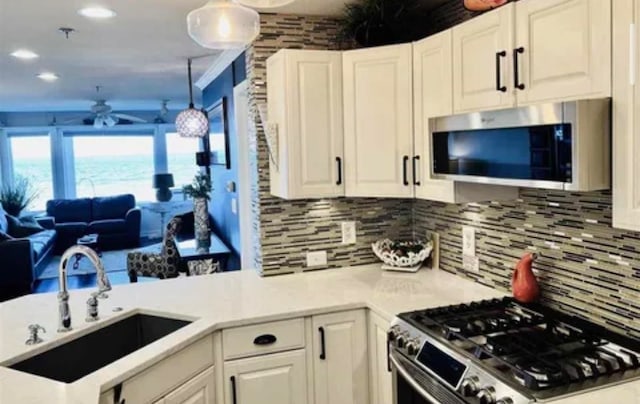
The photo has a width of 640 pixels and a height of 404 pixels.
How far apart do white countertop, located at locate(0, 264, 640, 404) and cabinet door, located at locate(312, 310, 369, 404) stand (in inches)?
2.9

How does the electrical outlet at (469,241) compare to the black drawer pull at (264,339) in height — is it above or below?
above

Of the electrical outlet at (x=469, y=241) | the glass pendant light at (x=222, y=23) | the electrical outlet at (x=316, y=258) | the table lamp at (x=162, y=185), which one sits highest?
the glass pendant light at (x=222, y=23)

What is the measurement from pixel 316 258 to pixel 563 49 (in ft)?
5.78

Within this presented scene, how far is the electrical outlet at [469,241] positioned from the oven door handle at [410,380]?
84cm

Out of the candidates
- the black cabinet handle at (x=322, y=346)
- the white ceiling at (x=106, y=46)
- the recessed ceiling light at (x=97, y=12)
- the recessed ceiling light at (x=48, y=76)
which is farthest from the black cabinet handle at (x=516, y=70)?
the recessed ceiling light at (x=48, y=76)

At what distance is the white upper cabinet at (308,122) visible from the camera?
2658 millimetres

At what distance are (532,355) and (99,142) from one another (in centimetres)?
1019

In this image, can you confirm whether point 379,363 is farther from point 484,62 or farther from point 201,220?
point 201,220

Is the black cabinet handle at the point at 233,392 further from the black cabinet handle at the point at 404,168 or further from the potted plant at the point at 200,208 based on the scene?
the potted plant at the point at 200,208

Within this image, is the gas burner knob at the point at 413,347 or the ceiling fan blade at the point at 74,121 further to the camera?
the ceiling fan blade at the point at 74,121

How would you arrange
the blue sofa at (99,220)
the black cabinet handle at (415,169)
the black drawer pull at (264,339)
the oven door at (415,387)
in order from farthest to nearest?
the blue sofa at (99,220) < the black cabinet handle at (415,169) < the black drawer pull at (264,339) < the oven door at (415,387)

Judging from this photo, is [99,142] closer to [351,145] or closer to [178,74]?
[178,74]

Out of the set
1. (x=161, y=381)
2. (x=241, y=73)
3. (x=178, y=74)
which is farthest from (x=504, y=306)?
(x=178, y=74)

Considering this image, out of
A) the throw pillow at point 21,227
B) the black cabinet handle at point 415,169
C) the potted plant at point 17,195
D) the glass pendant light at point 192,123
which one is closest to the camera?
the black cabinet handle at point 415,169
